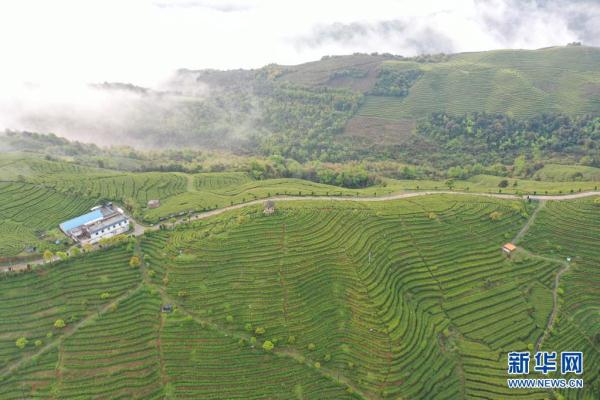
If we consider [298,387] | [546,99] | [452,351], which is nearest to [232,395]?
[298,387]

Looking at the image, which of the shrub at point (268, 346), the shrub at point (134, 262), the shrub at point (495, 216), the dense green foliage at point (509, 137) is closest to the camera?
the shrub at point (268, 346)

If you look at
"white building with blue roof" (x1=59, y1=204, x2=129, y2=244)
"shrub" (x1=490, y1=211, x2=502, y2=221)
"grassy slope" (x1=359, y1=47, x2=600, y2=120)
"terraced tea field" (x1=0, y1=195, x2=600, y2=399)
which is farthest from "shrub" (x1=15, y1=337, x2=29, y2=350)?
"grassy slope" (x1=359, y1=47, x2=600, y2=120)

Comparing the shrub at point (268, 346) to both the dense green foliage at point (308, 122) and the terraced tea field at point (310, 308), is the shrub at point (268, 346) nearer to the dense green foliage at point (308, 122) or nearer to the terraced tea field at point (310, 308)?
the terraced tea field at point (310, 308)

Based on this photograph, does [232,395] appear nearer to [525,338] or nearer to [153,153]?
[525,338]

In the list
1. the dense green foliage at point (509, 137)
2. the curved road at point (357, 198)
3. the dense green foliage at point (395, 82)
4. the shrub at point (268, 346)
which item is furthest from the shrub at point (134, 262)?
the dense green foliage at point (395, 82)

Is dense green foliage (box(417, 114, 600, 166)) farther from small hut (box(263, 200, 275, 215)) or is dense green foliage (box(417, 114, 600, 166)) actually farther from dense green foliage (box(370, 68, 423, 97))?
small hut (box(263, 200, 275, 215))
